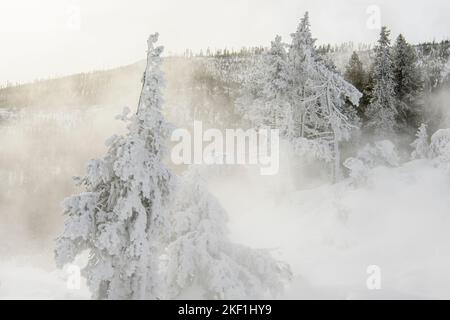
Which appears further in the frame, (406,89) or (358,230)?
(406,89)

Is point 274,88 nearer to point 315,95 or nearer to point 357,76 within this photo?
point 315,95

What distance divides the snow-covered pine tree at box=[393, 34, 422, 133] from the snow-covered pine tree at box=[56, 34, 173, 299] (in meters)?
27.5

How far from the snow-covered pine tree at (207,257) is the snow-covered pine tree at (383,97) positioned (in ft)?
77.5

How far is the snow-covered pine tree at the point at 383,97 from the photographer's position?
33062 mm

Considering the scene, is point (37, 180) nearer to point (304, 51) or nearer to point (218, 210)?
point (304, 51)

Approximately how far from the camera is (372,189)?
25000 mm

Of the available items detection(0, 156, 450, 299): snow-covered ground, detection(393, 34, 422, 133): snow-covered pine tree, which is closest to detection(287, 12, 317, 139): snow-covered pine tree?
detection(0, 156, 450, 299): snow-covered ground

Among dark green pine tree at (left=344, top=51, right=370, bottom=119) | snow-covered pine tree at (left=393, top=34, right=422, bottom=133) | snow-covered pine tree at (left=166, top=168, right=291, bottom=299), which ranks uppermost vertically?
dark green pine tree at (left=344, top=51, right=370, bottom=119)

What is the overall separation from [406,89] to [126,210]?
1190 inches

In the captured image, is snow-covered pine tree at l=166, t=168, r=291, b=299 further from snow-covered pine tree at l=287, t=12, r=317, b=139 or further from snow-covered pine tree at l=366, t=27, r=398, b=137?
snow-covered pine tree at l=366, t=27, r=398, b=137

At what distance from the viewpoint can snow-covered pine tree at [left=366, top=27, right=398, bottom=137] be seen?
33062mm

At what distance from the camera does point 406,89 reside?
3506 cm

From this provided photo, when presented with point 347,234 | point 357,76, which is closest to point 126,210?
point 347,234
